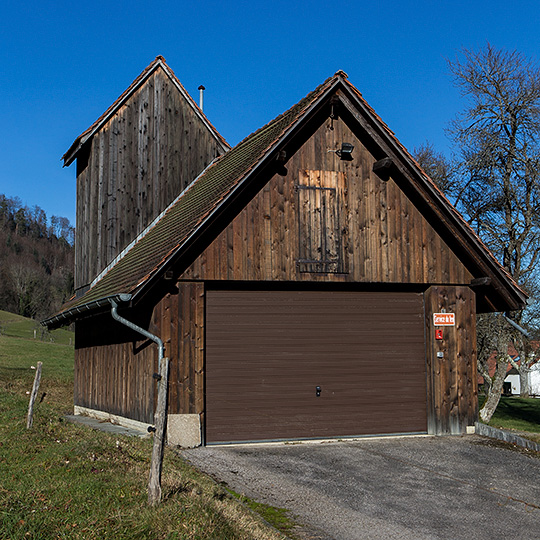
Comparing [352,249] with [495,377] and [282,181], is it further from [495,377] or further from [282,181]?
[495,377]

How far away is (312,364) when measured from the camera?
11922 millimetres

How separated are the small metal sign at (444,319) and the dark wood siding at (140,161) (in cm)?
714

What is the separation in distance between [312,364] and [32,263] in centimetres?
10705

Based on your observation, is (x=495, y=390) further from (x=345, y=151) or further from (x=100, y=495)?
(x=100, y=495)

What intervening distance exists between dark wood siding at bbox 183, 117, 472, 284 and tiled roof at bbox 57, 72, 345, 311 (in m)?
0.62

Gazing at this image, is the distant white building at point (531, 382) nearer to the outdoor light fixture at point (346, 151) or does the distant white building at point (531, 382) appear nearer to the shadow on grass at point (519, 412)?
the shadow on grass at point (519, 412)

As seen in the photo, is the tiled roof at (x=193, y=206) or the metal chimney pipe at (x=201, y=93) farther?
the metal chimney pipe at (x=201, y=93)

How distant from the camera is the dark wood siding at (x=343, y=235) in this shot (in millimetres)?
11477

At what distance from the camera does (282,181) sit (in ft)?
38.9

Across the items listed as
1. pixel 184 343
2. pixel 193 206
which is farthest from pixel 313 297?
pixel 193 206

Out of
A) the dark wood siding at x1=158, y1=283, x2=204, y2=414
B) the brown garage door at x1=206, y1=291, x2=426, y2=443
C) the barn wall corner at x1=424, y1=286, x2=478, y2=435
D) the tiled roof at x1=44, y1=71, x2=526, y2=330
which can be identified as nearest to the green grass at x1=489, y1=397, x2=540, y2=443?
the barn wall corner at x1=424, y1=286, x2=478, y2=435

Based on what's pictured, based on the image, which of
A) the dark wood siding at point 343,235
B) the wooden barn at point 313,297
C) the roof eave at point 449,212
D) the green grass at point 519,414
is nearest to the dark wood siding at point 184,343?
the wooden barn at point 313,297

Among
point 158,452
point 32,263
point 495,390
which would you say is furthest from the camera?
point 32,263

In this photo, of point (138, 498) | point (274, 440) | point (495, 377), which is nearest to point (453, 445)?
point (274, 440)
